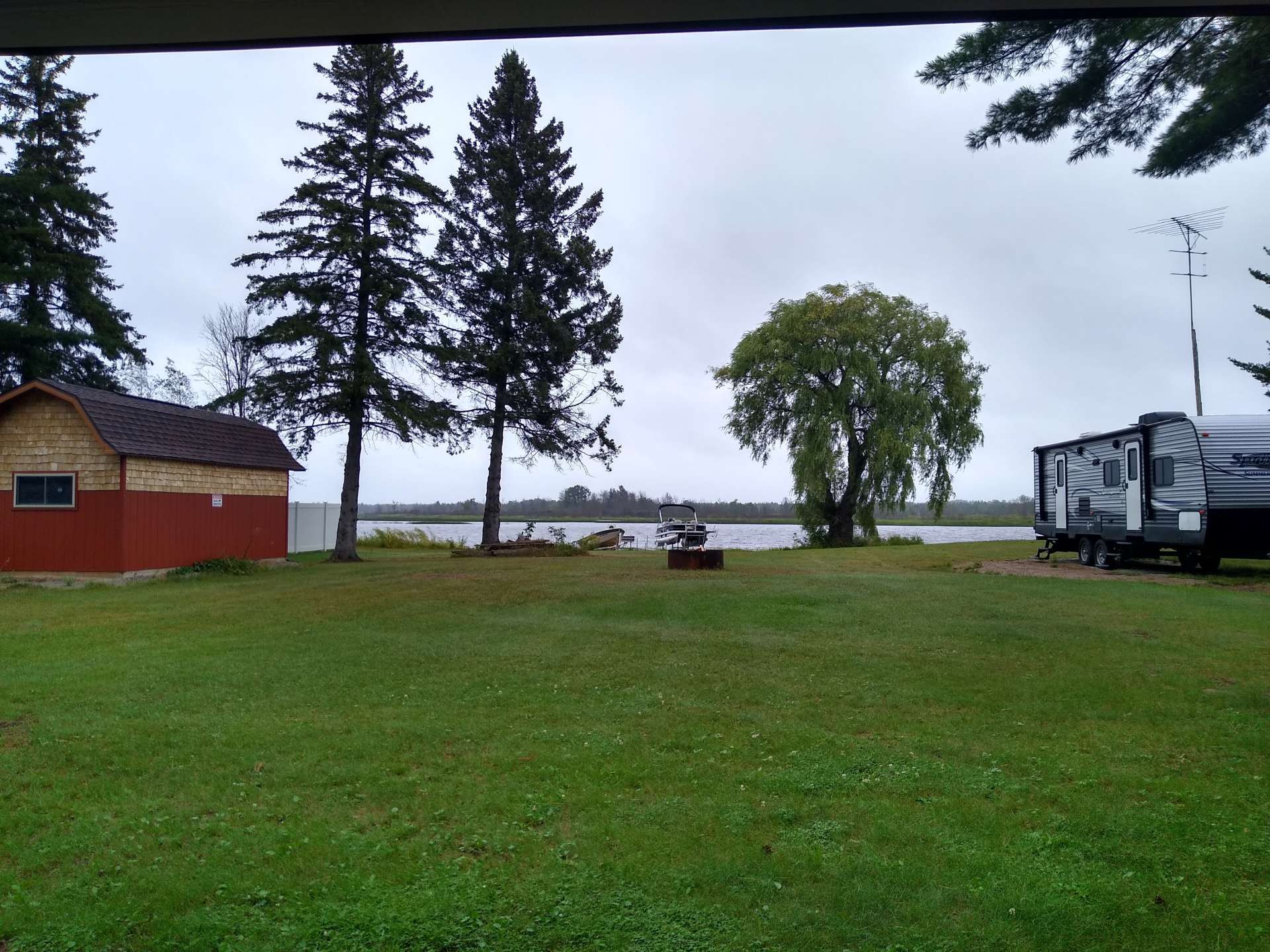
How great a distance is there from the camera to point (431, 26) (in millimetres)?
3344

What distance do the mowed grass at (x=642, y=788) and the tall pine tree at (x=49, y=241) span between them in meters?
22.5

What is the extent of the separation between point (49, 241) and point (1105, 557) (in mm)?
32991

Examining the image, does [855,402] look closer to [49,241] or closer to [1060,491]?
[1060,491]

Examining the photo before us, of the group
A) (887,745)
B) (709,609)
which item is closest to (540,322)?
(709,609)

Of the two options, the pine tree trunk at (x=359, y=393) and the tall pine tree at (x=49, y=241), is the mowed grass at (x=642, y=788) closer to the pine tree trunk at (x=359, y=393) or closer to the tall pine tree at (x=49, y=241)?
the pine tree trunk at (x=359, y=393)

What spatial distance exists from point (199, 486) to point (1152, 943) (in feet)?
74.0

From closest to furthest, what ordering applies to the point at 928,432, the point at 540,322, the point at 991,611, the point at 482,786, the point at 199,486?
1. the point at 482,786
2. the point at 991,611
3. the point at 199,486
4. the point at 540,322
5. the point at 928,432

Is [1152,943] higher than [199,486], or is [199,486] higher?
[199,486]

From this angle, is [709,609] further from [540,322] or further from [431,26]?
[540,322]

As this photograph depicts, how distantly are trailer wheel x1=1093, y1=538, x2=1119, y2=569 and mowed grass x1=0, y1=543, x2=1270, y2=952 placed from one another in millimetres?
8874

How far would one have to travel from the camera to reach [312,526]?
1281 inches

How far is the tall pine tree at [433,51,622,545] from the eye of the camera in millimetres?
27766

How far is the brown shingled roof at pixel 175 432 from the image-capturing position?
19094 millimetres

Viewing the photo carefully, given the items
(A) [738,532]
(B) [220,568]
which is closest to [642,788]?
(B) [220,568]
